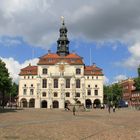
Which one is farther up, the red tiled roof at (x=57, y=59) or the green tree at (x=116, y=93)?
the red tiled roof at (x=57, y=59)

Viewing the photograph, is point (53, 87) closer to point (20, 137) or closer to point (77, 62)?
point (77, 62)

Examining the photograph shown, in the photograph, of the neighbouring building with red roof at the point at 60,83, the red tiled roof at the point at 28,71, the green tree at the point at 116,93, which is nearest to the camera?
the neighbouring building with red roof at the point at 60,83

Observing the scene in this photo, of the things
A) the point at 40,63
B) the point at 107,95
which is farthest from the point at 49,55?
the point at 107,95

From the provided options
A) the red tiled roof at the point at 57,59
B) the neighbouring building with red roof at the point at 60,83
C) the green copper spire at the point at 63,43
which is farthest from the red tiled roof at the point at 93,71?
the green copper spire at the point at 63,43

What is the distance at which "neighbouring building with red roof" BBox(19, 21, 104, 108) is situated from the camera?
408 feet

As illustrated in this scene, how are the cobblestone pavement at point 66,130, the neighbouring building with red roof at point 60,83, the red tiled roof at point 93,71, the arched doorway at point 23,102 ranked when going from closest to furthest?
the cobblestone pavement at point 66,130
the neighbouring building with red roof at point 60,83
the arched doorway at point 23,102
the red tiled roof at point 93,71

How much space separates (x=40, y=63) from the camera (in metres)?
128

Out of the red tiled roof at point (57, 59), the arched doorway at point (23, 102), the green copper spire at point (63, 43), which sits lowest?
the arched doorway at point (23, 102)

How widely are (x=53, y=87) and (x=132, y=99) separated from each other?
5030 centimetres

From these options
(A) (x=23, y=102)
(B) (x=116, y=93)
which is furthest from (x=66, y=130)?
(B) (x=116, y=93)

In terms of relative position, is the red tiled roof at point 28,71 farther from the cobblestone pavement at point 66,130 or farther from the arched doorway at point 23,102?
the cobblestone pavement at point 66,130

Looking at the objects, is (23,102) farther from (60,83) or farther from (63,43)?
(63,43)

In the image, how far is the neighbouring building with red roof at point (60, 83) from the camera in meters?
124

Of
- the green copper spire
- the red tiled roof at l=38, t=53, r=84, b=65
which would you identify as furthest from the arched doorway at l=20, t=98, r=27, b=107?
the green copper spire
